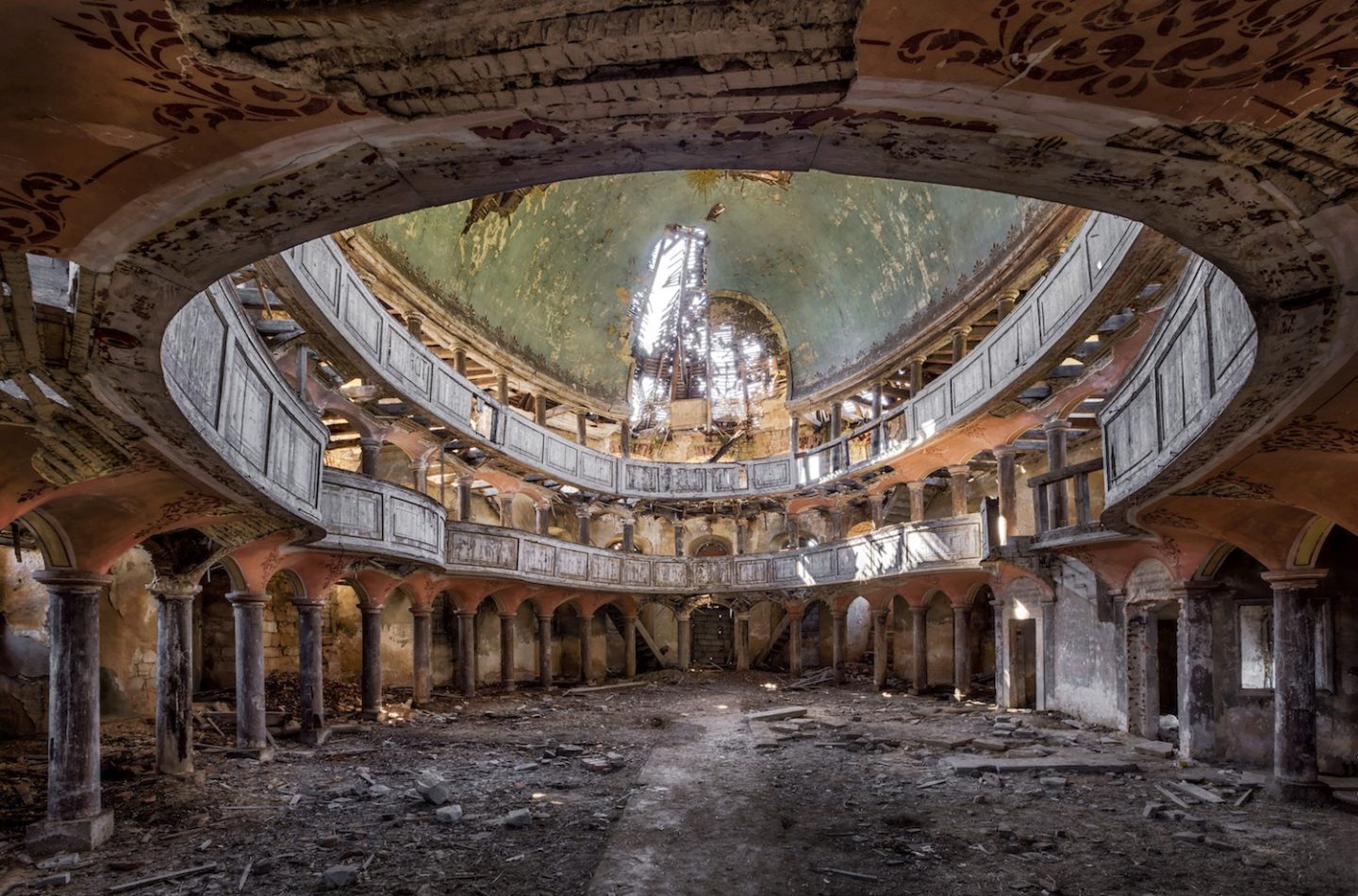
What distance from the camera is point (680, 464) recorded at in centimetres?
2920

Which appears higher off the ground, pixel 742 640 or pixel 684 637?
pixel 684 637

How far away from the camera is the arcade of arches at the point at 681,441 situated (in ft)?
8.71

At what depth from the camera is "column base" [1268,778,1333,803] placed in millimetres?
9977

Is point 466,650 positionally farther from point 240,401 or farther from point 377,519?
point 240,401

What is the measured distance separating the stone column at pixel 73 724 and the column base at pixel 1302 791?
13.0 metres

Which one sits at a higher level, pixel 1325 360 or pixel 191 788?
pixel 1325 360

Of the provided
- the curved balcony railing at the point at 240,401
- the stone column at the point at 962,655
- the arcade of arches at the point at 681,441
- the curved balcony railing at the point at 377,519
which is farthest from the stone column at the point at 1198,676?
the curved balcony railing at the point at 377,519

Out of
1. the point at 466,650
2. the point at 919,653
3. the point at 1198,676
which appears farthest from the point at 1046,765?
the point at 466,650

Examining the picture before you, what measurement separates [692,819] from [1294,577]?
7596 millimetres

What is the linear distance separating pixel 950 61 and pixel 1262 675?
43.6 ft

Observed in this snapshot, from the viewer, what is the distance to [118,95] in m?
2.59

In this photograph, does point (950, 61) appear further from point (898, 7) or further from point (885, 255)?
point (885, 255)

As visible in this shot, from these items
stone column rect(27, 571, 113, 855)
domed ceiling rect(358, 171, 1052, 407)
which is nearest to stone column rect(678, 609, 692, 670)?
domed ceiling rect(358, 171, 1052, 407)

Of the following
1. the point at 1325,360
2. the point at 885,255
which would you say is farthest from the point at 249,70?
the point at 885,255
